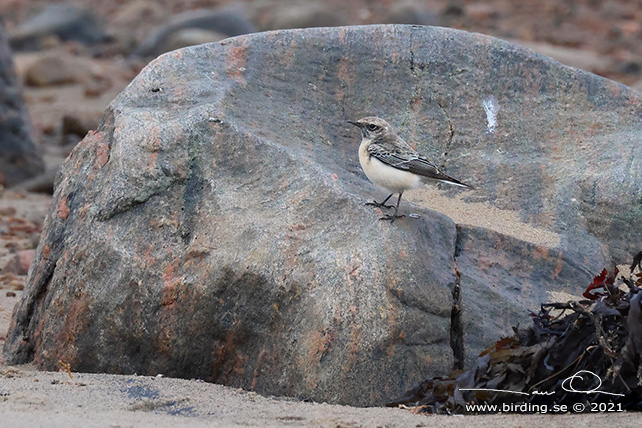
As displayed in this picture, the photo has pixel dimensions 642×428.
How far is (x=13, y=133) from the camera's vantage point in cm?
1243

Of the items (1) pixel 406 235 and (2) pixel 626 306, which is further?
(1) pixel 406 235

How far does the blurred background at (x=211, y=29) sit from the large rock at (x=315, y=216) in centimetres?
1048

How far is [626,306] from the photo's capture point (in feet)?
15.9

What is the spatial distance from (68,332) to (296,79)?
2.49 metres

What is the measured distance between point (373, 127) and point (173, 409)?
2.42 metres

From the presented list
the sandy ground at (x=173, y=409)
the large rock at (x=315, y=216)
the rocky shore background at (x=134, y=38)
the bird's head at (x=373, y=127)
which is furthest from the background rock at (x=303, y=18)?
the sandy ground at (x=173, y=409)

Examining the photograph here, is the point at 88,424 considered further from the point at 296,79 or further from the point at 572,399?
the point at 296,79

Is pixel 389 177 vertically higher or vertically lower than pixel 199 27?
higher

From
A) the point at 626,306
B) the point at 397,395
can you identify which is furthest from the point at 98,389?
the point at 626,306

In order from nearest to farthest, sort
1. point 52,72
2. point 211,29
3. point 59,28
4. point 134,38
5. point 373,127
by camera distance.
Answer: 1. point 373,127
2. point 52,72
3. point 211,29
4. point 59,28
5. point 134,38

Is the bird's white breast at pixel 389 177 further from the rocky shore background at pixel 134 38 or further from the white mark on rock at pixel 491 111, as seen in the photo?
the rocky shore background at pixel 134 38

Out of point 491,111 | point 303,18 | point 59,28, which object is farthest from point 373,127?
point 59,28

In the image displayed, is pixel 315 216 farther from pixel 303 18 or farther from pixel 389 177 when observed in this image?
pixel 303 18

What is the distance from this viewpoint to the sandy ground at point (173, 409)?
4.52 metres
